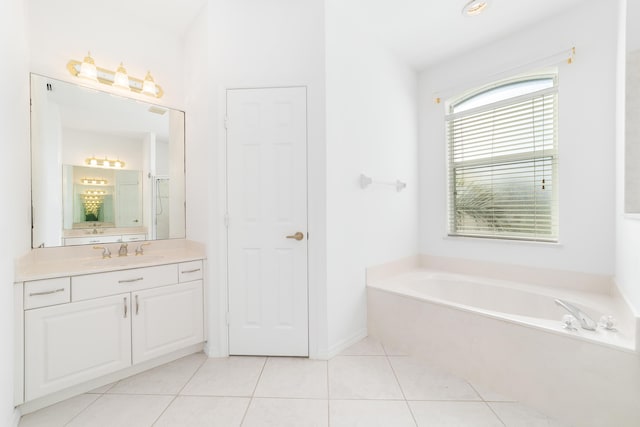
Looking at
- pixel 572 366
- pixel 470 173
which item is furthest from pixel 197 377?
pixel 470 173

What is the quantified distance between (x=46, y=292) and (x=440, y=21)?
3.44 metres

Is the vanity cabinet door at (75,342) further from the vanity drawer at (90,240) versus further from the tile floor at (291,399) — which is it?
the vanity drawer at (90,240)

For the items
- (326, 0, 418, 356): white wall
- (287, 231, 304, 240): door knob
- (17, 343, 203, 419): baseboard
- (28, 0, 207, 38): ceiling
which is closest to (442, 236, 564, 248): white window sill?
(326, 0, 418, 356): white wall

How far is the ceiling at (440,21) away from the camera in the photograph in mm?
2125

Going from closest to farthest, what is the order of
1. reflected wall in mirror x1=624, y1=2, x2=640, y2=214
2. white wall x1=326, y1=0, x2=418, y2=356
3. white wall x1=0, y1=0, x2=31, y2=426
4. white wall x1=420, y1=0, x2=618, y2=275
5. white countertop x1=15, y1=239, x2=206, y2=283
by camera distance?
white wall x1=0, y1=0, x2=31, y2=426
reflected wall in mirror x1=624, y1=2, x2=640, y2=214
white countertop x1=15, y1=239, x2=206, y2=283
white wall x1=420, y1=0, x2=618, y2=275
white wall x1=326, y1=0, x2=418, y2=356

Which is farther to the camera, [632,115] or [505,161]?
[505,161]

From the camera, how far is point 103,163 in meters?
2.18

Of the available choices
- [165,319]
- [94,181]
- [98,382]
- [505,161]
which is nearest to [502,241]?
[505,161]

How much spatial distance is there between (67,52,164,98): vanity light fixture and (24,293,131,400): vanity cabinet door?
5.54ft

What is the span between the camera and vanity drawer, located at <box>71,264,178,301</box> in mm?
1640

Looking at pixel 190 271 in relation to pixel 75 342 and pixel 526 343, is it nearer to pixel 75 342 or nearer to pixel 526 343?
pixel 75 342

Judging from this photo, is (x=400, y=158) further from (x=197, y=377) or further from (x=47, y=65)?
(x=47, y=65)

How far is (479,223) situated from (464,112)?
1162mm

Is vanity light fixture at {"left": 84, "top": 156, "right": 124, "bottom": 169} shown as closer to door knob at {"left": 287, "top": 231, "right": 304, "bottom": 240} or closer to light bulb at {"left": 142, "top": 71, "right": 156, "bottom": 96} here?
light bulb at {"left": 142, "top": 71, "right": 156, "bottom": 96}
